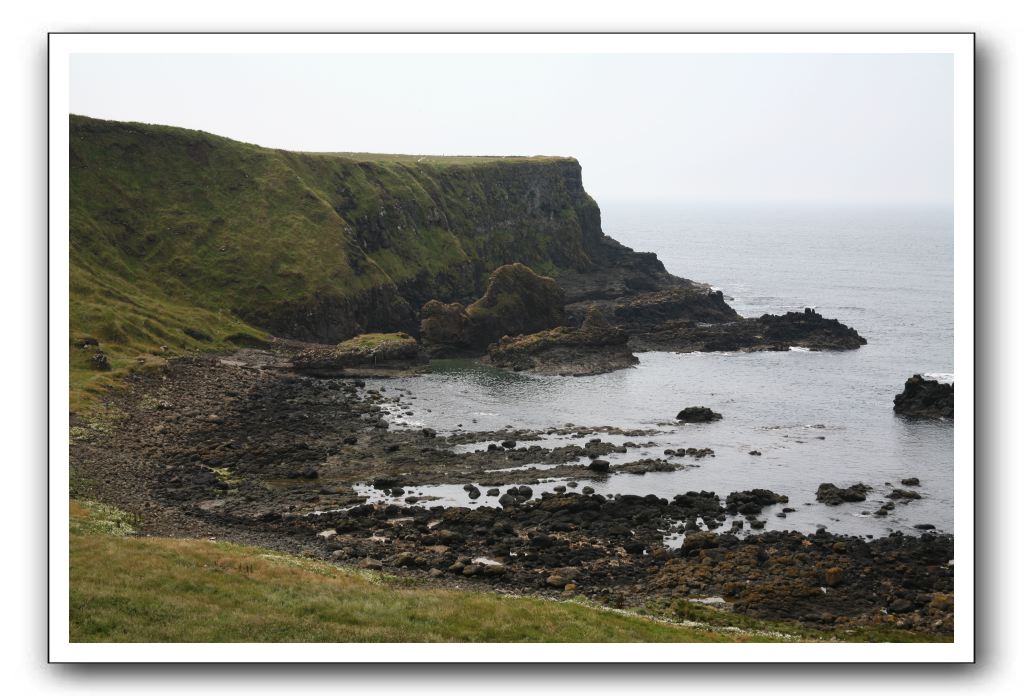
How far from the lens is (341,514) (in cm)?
5269

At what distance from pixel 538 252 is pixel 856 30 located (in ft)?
415

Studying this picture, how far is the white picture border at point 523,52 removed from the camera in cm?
2539

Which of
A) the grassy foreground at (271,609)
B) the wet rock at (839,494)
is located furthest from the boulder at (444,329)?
the grassy foreground at (271,609)

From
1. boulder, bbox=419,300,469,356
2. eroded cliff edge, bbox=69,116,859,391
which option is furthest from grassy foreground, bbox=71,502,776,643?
boulder, bbox=419,300,469,356

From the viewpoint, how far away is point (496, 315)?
368ft

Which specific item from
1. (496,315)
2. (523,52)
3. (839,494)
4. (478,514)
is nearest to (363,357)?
(496,315)

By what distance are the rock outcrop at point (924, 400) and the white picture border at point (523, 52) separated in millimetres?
55867

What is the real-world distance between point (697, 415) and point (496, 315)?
39.0m

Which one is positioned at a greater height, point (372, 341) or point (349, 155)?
point (349, 155)

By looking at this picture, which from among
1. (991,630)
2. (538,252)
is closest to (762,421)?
(991,630)

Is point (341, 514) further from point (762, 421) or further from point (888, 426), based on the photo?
point (888, 426)

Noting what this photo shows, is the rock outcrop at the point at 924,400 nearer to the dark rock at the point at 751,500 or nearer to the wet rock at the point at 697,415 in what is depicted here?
the wet rock at the point at 697,415

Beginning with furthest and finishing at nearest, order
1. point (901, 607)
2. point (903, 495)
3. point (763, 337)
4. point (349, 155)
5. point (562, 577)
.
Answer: point (349, 155), point (763, 337), point (903, 495), point (562, 577), point (901, 607)

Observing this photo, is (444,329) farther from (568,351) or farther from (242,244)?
(242,244)
